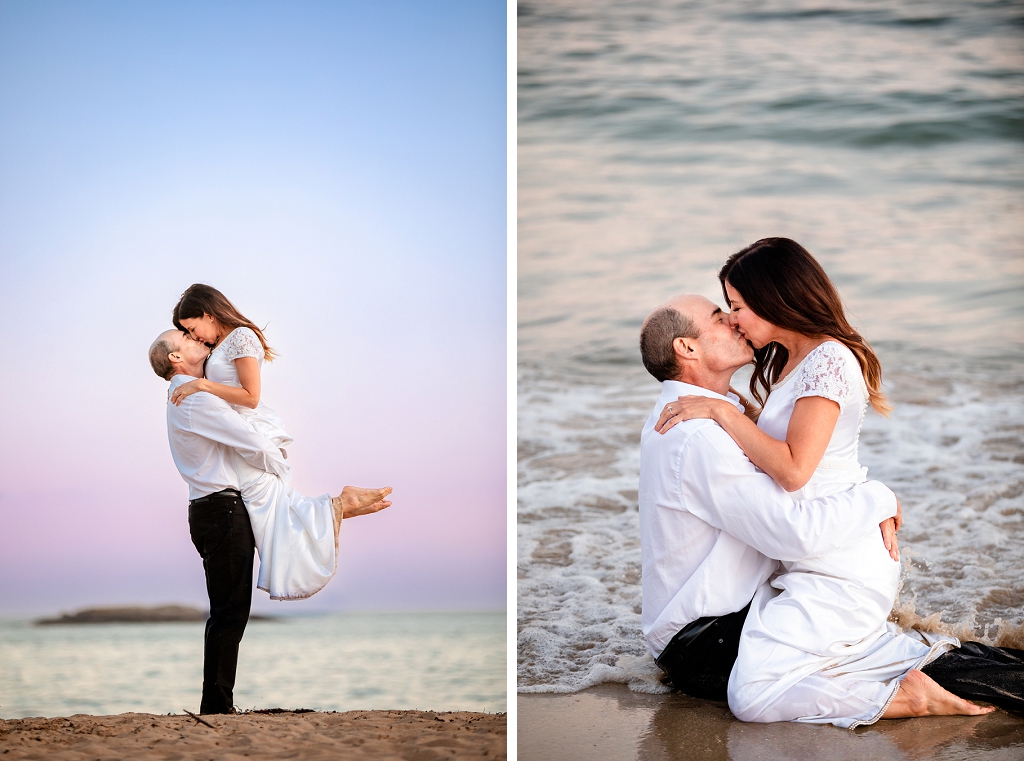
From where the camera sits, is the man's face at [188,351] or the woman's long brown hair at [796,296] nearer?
the woman's long brown hair at [796,296]

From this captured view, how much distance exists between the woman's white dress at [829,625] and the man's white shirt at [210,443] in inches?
56.8

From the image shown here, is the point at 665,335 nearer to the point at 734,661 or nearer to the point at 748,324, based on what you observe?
the point at 748,324

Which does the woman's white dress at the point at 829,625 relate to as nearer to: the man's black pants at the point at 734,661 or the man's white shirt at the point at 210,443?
the man's black pants at the point at 734,661

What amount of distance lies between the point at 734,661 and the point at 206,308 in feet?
5.87

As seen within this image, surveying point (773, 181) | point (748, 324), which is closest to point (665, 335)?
point (748, 324)

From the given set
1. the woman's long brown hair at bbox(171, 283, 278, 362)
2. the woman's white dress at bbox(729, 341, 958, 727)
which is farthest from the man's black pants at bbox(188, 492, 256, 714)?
the woman's white dress at bbox(729, 341, 958, 727)

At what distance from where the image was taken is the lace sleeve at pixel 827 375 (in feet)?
8.41

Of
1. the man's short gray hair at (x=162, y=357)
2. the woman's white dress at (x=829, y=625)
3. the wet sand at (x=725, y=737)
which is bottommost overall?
the wet sand at (x=725, y=737)

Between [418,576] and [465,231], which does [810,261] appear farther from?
[418,576]

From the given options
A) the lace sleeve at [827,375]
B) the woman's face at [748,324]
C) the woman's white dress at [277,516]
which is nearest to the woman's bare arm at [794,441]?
the lace sleeve at [827,375]

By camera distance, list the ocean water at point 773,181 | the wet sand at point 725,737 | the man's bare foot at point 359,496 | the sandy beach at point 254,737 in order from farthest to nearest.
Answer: the ocean water at point 773,181
the man's bare foot at point 359,496
the sandy beach at point 254,737
the wet sand at point 725,737

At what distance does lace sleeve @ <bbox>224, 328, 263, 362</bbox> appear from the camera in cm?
278

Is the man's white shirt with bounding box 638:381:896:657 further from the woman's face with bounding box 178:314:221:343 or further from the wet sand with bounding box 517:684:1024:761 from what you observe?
the woman's face with bounding box 178:314:221:343

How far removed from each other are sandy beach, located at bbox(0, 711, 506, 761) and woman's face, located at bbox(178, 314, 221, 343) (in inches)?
42.3
